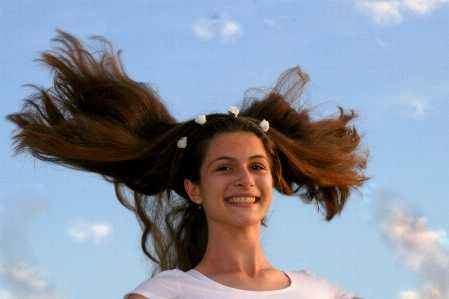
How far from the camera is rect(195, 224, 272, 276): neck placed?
5.90 metres

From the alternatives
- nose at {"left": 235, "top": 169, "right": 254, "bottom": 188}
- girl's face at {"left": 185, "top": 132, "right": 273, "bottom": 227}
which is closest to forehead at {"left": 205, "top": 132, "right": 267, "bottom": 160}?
girl's face at {"left": 185, "top": 132, "right": 273, "bottom": 227}

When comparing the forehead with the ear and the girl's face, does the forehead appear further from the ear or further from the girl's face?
the ear

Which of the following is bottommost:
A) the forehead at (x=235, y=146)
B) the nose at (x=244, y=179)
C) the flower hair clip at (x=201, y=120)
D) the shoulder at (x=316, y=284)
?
the shoulder at (x=316, y=284)

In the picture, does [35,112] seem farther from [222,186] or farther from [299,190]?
[299,190]

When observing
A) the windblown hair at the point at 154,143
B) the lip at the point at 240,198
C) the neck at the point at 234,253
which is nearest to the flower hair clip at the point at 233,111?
the windblown hair at the point at 154,143

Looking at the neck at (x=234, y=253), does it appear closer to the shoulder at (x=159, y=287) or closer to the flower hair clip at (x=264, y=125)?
the shoulder at (x=159, y=287)

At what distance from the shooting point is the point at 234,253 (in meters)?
5.91

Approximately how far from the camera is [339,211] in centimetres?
710

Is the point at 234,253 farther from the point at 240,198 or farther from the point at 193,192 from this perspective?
the point at 193,192

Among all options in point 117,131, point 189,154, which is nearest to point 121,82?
point 117,131

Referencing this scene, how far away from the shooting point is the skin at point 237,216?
5840mm

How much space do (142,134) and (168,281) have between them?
1.50m

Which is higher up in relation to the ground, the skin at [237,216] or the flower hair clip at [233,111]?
the flower hair clip at [233,111]

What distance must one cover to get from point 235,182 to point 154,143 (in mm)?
971
